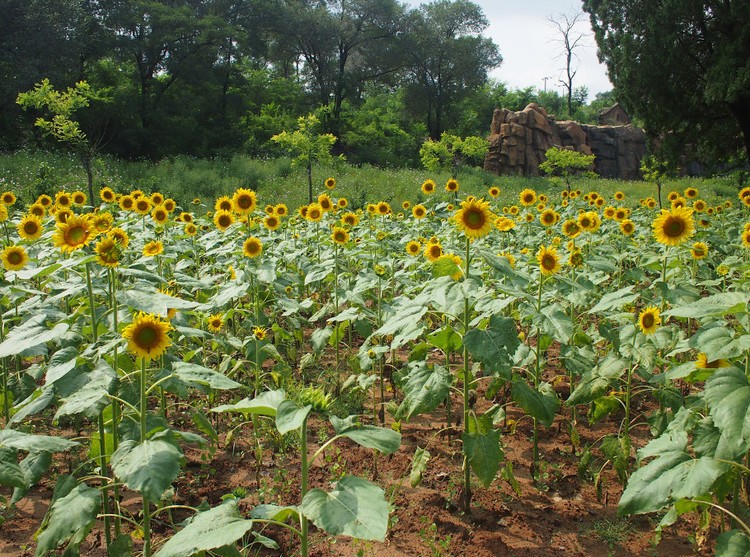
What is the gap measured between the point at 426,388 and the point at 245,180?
17.5m

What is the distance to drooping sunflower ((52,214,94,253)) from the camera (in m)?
2.17

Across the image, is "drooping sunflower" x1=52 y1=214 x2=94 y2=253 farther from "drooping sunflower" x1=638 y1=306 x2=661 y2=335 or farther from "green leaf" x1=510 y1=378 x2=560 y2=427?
"drooping sunflower" x1=638 y1=306 x2=661 y2=335

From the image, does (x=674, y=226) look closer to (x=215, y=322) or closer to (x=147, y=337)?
(x=147, y=337)

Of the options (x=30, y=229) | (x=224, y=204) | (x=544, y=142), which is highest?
(x=544, y=142)

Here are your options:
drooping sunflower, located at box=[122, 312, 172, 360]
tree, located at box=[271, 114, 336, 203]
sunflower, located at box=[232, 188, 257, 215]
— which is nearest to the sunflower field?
drooping sunflower, located at box=[122, 312, 172, 360]

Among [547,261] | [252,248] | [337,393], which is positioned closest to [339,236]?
[252,248]

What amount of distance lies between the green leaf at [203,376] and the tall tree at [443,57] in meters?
Result: 36.6

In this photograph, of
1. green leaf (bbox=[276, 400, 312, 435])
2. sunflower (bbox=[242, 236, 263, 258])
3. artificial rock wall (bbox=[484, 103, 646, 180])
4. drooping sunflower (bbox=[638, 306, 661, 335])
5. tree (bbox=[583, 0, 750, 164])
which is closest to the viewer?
green leaf (bbox=[276, 400, 312, 435])

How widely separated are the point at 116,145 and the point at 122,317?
2447 cm

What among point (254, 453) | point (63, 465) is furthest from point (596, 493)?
point (63, 465)

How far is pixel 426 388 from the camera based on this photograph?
89.1 inches

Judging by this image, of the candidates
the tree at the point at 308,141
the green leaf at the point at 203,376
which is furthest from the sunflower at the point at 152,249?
the tree at the point at 308,141

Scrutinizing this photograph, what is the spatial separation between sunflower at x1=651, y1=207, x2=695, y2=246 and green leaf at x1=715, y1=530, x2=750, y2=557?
5.78 ft

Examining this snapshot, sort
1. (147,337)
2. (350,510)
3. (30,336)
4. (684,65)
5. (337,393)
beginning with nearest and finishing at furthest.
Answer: (350,510) → (147,337) → (30,336) → (337,393) → (684,65)
